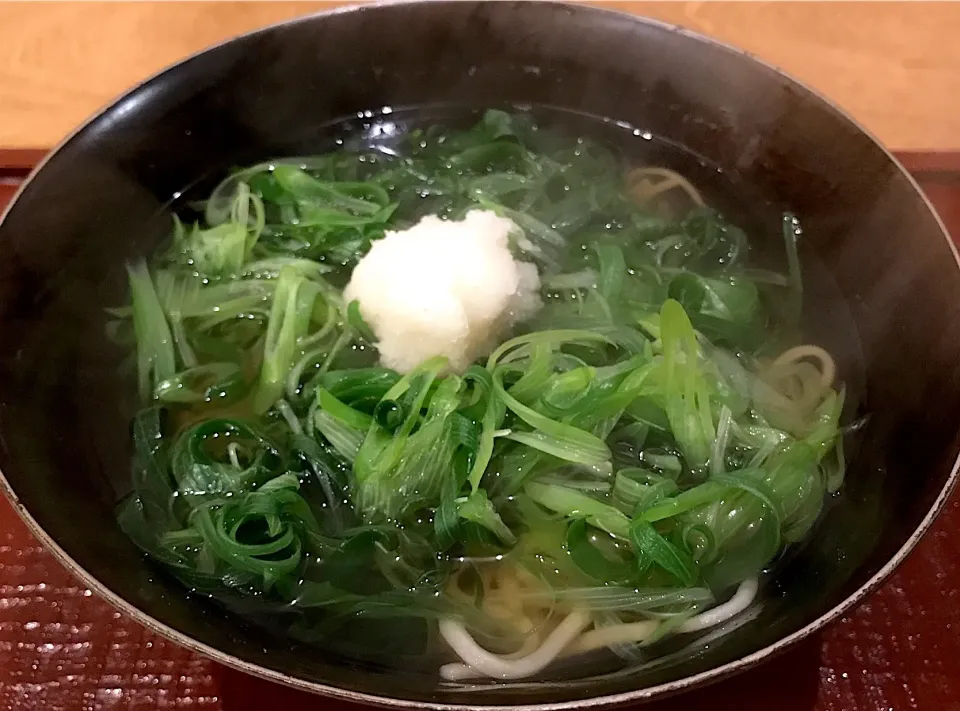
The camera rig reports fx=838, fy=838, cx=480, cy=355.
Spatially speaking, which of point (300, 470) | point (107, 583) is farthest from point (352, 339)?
point (107, 583)

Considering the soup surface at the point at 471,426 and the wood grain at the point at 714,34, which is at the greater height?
the wood grain at the point at 714,34

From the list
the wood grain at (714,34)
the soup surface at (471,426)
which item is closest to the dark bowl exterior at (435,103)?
the soup surface at (471,426)

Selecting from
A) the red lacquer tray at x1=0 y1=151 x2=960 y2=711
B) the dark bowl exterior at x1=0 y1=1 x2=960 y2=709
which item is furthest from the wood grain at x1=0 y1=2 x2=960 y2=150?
the red lacquer tray at x1=0 y1=151 x2=960 y2=711

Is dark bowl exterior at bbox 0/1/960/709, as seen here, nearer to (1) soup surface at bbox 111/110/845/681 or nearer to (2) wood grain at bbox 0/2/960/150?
(1) soup surface at bbox 111/110/845/681

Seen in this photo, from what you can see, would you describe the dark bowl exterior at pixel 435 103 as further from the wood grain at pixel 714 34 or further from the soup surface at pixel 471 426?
the wood grain at pixel 714 34

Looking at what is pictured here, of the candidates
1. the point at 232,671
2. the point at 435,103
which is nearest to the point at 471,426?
the point at 232,671

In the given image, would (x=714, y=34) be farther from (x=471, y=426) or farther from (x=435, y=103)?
(x=471, y=426)
